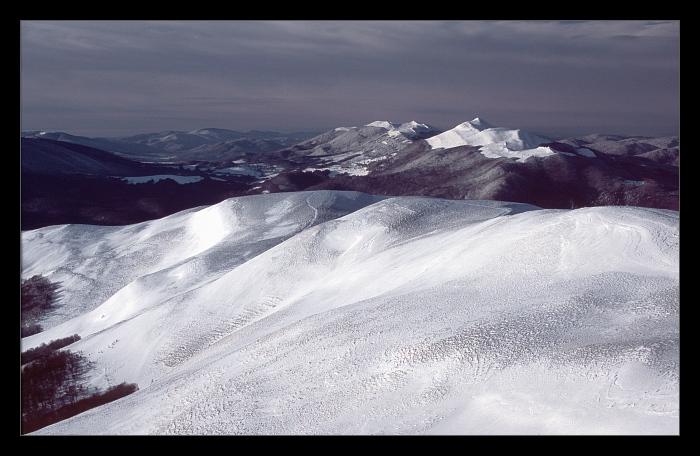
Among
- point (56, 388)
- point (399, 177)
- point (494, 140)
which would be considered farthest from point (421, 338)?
point (494, 140)

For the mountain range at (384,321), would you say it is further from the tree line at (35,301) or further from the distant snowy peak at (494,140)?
the distant snowy peak at (494,140)

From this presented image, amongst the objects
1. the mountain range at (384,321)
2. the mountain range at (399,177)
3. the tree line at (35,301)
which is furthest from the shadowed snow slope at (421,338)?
the mountain range at (399,177)

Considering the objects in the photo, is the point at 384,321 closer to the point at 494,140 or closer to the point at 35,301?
the point at 35,301

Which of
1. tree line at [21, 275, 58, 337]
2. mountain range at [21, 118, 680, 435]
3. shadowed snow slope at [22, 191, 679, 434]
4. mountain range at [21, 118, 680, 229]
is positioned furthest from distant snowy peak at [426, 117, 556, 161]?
tree line at [21, 275, 58, 337]

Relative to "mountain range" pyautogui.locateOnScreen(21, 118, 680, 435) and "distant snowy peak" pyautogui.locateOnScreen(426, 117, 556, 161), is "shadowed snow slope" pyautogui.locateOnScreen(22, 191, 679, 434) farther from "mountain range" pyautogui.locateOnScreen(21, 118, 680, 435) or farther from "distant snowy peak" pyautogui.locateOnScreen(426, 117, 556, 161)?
"distant snowy peak" pyautogui.locateOnScreen(426, 117, 556, 161)
